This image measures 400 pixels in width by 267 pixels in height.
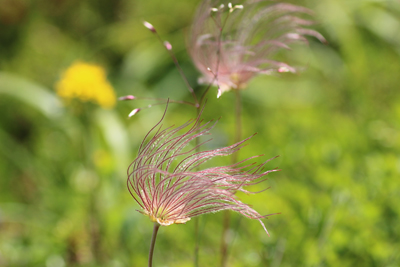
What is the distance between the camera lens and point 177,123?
151cm

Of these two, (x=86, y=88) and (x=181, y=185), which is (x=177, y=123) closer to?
(x=86, y=88)

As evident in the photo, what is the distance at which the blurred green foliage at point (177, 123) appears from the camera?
2.85 feet

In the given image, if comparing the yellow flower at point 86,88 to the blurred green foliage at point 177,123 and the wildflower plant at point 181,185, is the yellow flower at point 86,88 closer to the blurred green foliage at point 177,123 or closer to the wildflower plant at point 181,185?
the blurred green foliage at point 177,123

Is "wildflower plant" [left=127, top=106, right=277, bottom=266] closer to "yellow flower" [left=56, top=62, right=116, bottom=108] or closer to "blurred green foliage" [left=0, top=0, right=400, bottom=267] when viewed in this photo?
"blurred green foliage" [left=0, top=0, right=400, bottom=267]

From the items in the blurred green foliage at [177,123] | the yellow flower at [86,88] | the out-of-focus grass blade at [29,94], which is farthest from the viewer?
the out-of-focus grass blade at [29,94]

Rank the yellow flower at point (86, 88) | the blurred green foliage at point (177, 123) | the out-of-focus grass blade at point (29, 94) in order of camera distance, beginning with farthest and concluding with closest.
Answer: the out-of-focus grass blade at point (29, 94) → the yellow flower at point (86, 88) → the blurred green foliage at point (177, 123)

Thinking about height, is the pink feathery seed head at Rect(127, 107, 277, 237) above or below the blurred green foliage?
above

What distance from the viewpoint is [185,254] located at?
955 mm

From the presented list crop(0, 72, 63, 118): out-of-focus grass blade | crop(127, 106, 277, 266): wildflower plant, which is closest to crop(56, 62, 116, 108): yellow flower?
crop(0, 72, 63, 118): out-of-focus grass blade

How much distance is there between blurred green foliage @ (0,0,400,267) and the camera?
0.87m

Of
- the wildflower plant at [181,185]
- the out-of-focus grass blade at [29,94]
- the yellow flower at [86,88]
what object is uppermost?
the wildflower plant at [181,185]

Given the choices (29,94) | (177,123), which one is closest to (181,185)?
(177,123)

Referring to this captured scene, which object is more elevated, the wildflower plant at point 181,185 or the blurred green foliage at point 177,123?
the wildflower plant at point 181,185

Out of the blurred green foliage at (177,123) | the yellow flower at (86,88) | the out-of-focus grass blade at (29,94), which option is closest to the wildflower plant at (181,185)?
the blurred green foliage at (177,123)
